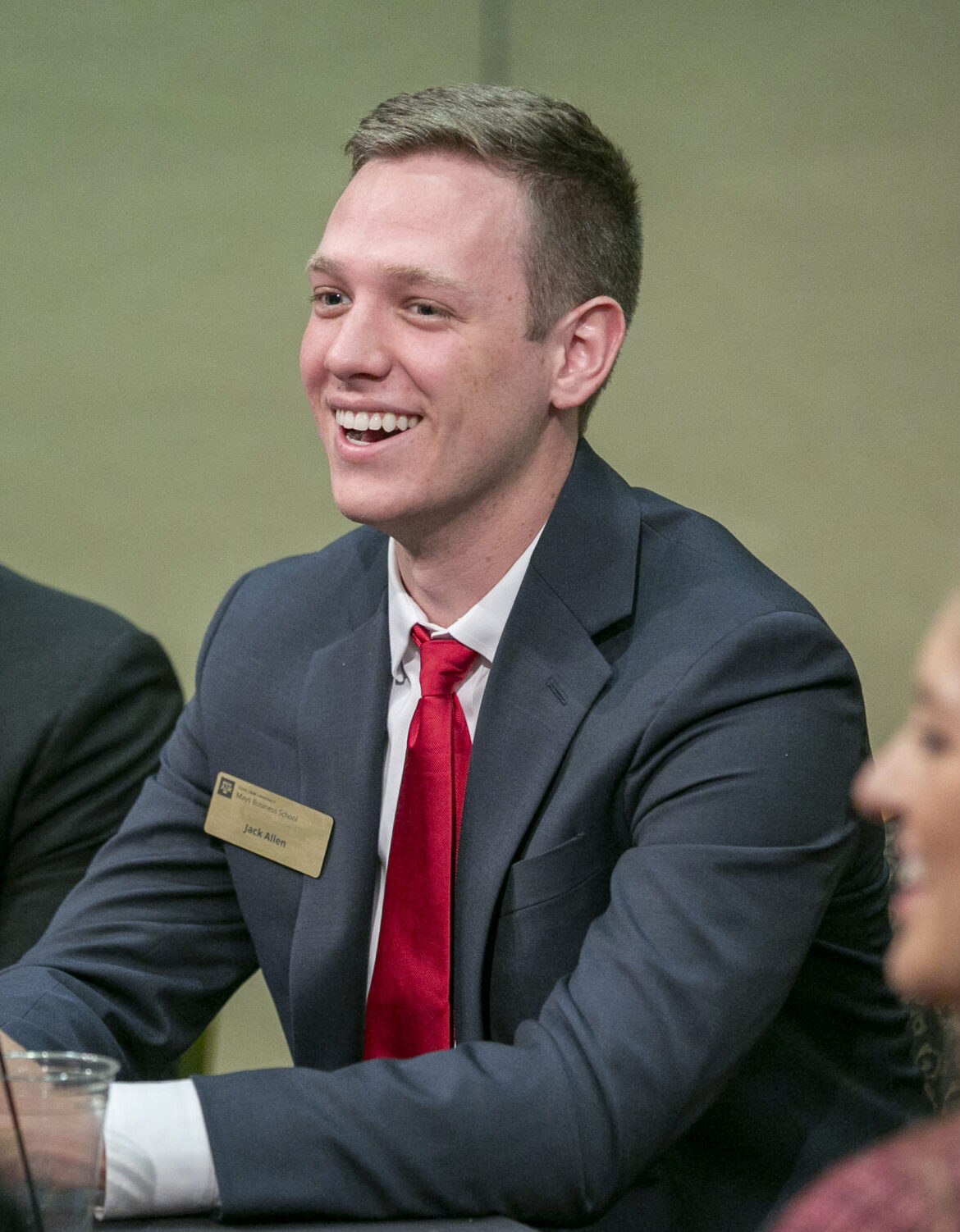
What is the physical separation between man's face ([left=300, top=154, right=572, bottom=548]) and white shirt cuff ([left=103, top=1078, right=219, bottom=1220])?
75 cm

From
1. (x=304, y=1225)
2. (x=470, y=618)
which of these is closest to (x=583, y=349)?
(x=470, y=618)

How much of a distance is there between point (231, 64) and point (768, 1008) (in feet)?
7.77

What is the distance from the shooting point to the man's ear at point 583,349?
1.81 meters

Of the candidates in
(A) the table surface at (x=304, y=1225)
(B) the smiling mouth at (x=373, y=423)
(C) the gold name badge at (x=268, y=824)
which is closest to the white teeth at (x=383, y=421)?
(B) the smiling mouth at (x=373, y=423)

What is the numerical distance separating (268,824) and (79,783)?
628mm

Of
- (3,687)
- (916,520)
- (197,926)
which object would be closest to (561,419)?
(197,926)

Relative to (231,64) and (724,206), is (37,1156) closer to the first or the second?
(724,206)

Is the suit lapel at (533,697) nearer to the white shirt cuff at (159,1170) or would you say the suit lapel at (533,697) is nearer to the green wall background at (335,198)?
the white shirt cuff at (159,1170)

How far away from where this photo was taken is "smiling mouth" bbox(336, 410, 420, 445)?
5.68ft

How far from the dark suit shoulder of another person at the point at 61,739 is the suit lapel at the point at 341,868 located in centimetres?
64

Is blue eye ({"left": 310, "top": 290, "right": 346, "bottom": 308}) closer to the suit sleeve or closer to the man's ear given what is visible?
the man's ear

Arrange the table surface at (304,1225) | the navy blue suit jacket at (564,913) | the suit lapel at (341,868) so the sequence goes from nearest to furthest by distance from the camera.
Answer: the table surface at (304,1225) → the navy blue suit jacket at (564,913) → the suit lapel at (341,868)

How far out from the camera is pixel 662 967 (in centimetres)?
133

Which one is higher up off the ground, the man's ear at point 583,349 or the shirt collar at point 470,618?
the man's ear at point 583,349
